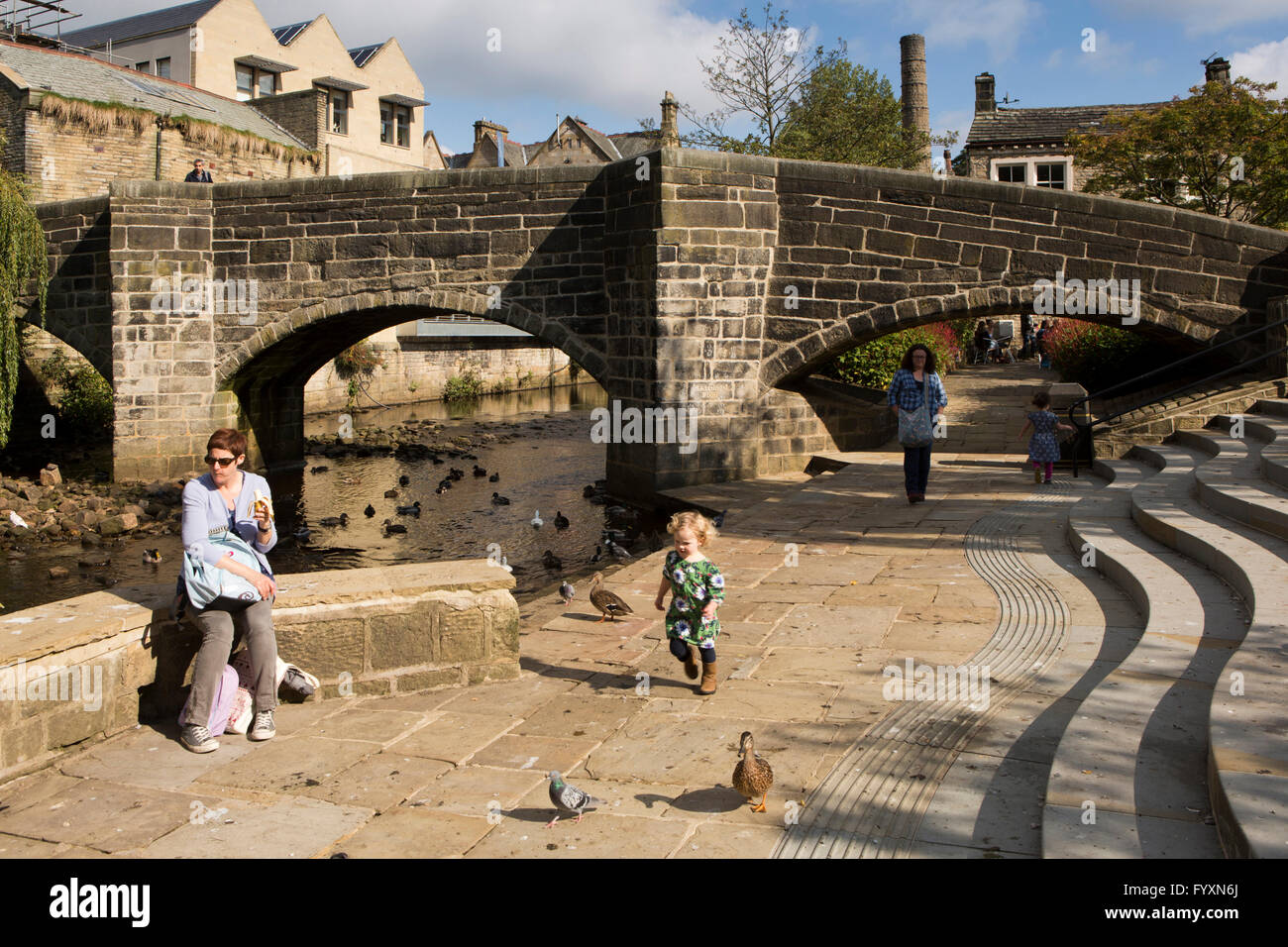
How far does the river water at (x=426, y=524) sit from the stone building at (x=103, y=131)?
1230 centimetres

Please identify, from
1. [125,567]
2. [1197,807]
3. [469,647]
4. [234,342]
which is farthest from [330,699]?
[234,342]

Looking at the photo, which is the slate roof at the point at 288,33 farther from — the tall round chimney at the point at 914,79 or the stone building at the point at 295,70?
the tall round chimney at the point at 914,79

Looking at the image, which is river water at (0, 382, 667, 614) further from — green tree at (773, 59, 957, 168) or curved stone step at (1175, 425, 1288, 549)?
green tree at (773, 59, 957, 168)

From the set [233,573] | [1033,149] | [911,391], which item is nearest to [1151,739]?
[233,573]

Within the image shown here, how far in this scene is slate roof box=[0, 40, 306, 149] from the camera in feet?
89.7

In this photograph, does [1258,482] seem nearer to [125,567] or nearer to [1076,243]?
[1076,243]

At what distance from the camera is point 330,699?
5.59 meters

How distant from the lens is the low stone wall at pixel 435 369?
2808 centimetres

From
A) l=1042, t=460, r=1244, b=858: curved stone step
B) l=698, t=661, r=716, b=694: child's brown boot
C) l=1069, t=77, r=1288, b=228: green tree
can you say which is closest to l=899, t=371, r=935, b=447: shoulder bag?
l=1042, t=460, r=1244, b=858: curved stone step

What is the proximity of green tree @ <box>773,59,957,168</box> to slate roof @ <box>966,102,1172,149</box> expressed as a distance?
5274 millimetres

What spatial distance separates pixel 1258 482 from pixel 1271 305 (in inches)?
215

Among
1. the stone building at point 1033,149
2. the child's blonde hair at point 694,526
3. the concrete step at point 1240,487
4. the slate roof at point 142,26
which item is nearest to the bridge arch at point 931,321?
the concrete step at point 1240,487

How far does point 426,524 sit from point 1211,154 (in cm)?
1811

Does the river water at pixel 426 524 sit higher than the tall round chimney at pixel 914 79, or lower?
lower
